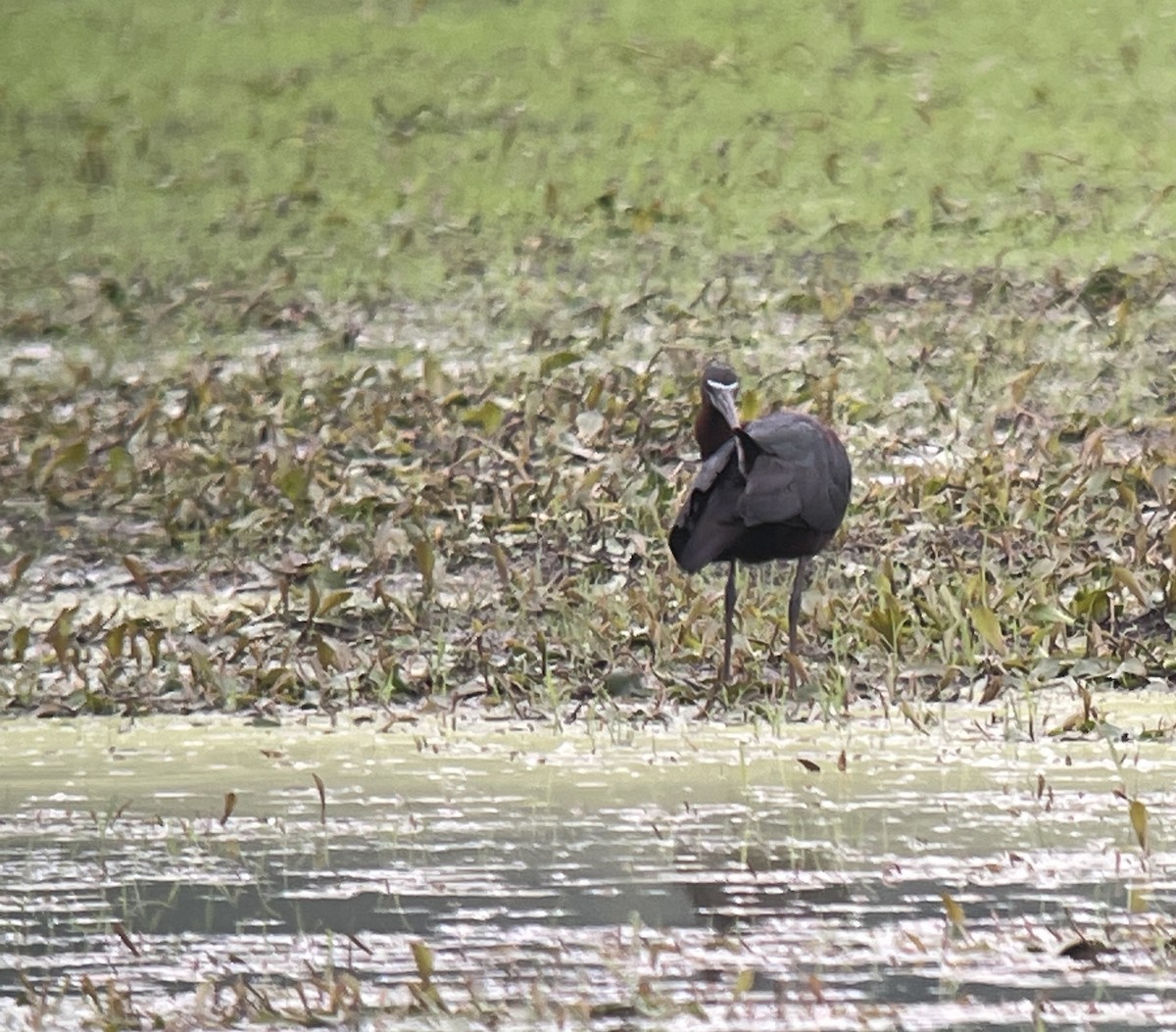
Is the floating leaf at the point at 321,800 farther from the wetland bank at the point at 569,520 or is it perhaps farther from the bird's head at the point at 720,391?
the bird's head at the point at 720,391

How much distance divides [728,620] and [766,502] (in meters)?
0.37

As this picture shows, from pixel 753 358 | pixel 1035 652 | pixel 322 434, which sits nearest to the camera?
pixel 1035 652

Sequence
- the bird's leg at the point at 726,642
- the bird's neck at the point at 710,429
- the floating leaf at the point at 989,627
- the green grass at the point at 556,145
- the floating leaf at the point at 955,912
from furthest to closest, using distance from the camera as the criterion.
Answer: the green grass at the point at 556,145
the bird's neck at the point at 710,429
the floating leaf at the point at 989,627
the bird's leg at the point at 726,642
the floating leaf at the point at 955,912

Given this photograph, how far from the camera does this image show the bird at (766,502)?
8.62 m

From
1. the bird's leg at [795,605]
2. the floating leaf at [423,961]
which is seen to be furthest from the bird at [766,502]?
the floating leaf at [423,961]

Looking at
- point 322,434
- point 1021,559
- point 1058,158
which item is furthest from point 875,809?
point 1058,158

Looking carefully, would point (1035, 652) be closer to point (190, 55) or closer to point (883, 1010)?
point (883, 1010)

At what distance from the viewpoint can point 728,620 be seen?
8531 millimetres

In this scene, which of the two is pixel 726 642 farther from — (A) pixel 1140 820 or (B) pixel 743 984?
(B) pixel 743 984

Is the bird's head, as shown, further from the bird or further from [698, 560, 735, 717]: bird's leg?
[698, 560, 735, 717]: bird's leg

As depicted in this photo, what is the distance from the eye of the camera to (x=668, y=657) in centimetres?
852

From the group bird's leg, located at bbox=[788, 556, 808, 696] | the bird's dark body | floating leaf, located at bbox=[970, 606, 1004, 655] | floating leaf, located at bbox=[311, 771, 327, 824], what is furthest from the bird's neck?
floating leaf, located at bbox=[311, 771, 327, 824]

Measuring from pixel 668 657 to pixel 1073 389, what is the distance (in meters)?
3.49

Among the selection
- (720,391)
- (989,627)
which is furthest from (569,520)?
(989,627)
